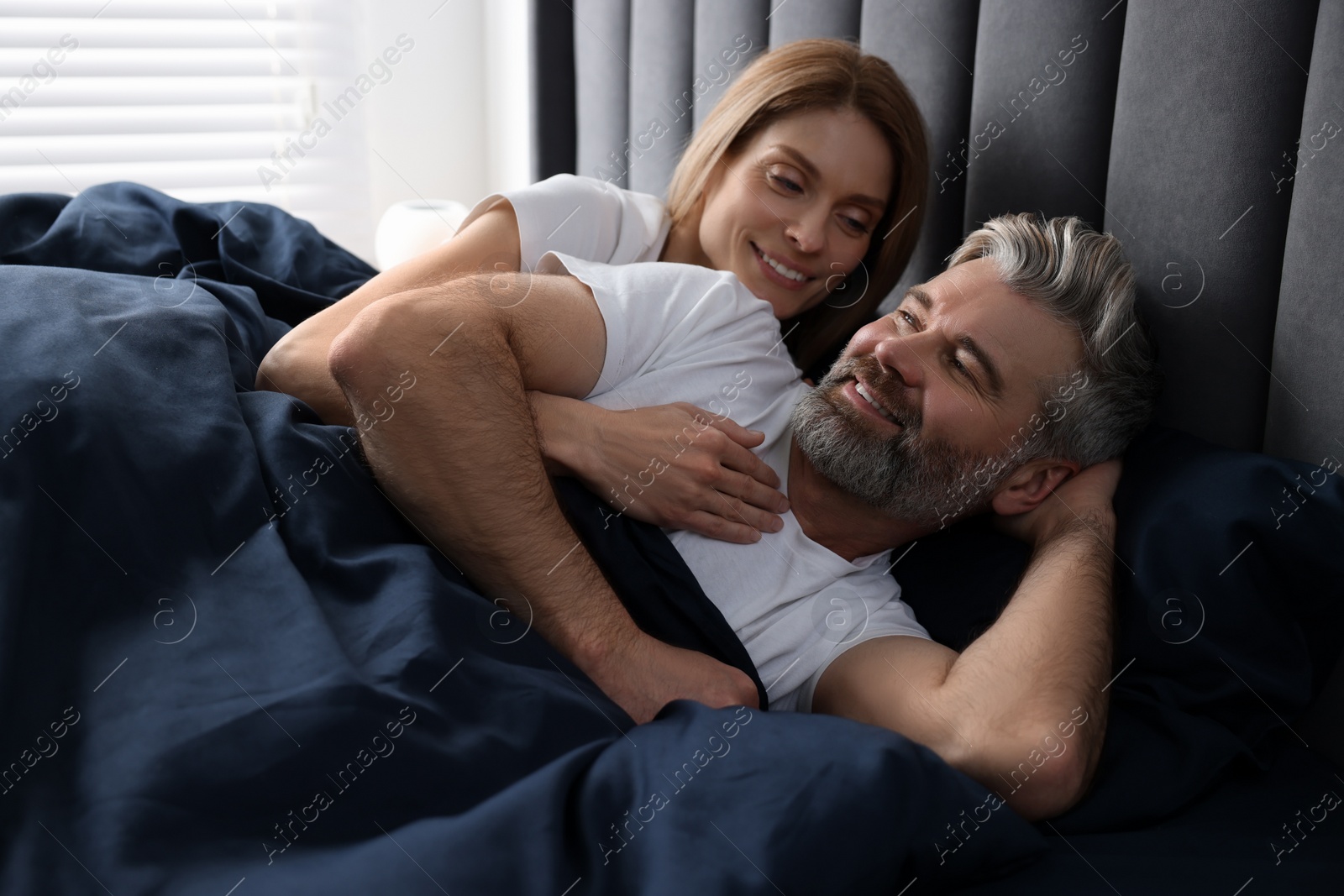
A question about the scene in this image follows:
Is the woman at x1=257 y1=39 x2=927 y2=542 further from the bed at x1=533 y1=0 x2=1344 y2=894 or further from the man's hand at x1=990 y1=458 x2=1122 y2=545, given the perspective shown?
the man's hand at x1=990 y1=458 x2=1122 y2=545

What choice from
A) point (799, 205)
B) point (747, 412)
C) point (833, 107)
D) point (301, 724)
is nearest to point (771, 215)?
point (799, 205)

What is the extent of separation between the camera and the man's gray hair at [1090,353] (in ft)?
3.65

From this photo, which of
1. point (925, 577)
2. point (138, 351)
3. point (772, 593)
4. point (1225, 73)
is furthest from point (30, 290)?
point (1225, 73)

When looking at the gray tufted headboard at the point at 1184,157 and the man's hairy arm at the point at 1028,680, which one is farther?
the gray tufted headboard at the point at 1184,157

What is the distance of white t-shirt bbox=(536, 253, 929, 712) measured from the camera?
42.9 inches

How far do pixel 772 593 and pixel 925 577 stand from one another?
8.4 inches

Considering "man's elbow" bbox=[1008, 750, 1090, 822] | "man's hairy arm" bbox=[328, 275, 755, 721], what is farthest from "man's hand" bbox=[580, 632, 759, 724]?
"man's elbow" bbox=[1008, 750, 1090, 822]

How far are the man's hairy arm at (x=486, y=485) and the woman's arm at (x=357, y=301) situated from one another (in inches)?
7.2

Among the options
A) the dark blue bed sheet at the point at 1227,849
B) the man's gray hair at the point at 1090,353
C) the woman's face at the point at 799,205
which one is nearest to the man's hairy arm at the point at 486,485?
the dark blue bed sheet at the point at 1227,849

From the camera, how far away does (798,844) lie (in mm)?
696

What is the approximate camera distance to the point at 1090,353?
44.1 inches

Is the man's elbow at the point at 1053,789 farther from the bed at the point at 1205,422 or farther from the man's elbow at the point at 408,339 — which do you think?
the man's elbow at the point at 408,339

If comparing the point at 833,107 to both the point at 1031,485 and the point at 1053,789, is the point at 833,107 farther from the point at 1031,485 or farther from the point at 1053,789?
the point at 1053,789

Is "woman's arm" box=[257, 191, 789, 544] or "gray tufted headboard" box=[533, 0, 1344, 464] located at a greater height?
"gray tufted headboard" box=[533, 0, 1344, 464]
